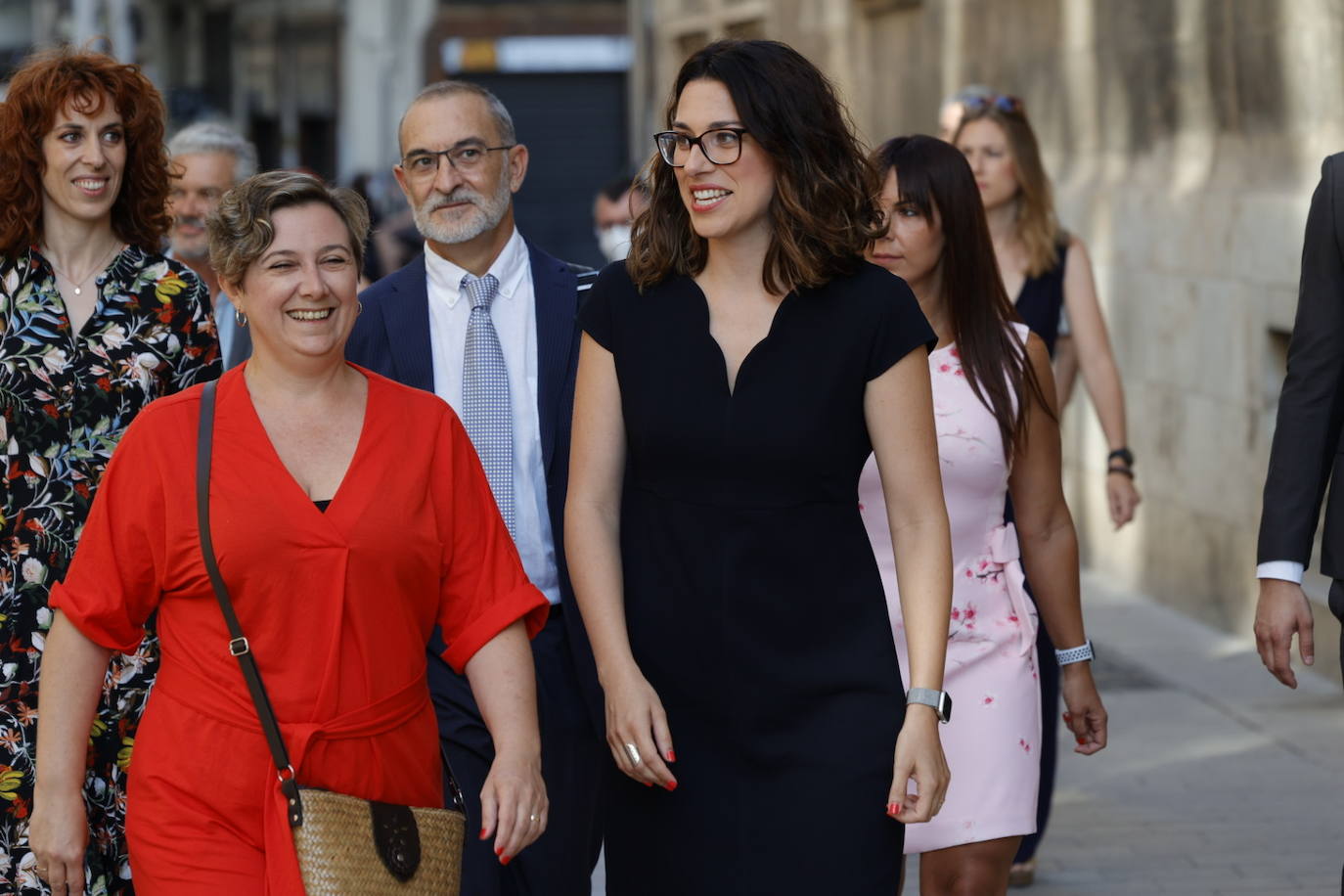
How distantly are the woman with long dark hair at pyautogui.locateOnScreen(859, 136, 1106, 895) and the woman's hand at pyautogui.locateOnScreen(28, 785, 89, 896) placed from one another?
1.72 metres

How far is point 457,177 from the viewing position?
5.22 meters

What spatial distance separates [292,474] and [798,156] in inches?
40.7

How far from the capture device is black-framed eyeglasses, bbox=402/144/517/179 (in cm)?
526

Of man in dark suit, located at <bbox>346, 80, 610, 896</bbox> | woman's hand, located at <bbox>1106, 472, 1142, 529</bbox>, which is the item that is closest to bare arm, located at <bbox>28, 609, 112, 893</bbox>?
Result: man in dark suit, located at <bbox>346, 80, 610, 896</bbox>

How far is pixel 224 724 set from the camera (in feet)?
11.9

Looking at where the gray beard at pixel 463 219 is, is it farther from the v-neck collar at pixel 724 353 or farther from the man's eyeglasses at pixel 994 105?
the man's eyeglasses at pixel 994 105

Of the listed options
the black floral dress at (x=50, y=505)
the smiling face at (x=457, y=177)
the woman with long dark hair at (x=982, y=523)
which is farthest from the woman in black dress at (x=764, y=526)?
the smiling face at (x=457, y=177)

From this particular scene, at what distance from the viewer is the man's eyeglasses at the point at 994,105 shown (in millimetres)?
7430

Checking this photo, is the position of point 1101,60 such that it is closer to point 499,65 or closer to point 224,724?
point 224,724

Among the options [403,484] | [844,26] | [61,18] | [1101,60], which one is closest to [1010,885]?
[403,484]

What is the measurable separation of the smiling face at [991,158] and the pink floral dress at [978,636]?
8.11ft

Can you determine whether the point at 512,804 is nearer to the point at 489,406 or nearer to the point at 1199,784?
the point at 489,406

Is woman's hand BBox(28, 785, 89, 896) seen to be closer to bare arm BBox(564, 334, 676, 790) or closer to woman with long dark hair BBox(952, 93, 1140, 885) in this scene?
bare arm BBox(564, 334, 676, 790)

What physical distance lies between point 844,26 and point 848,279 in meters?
15.3
